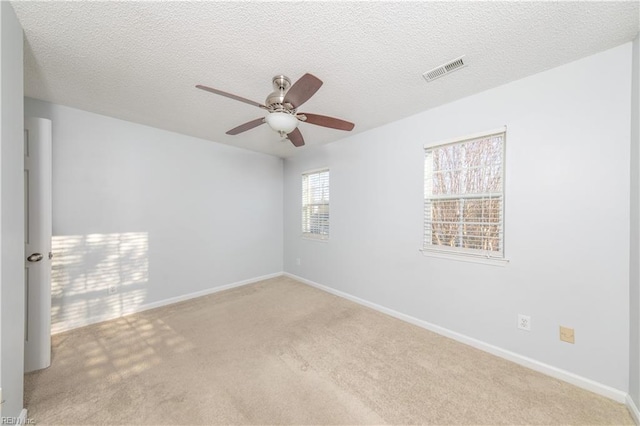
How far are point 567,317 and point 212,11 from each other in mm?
3256

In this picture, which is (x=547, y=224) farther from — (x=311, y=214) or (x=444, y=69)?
(x=311, y=214)

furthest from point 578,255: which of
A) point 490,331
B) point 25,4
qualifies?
point 25,4

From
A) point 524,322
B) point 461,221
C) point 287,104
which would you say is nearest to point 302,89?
point 287,104

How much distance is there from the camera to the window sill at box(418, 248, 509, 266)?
210cm

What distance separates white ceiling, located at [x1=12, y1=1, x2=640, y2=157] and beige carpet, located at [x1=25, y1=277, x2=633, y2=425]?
2434mm

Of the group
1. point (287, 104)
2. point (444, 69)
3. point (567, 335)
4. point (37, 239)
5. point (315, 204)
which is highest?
point (444, 69)

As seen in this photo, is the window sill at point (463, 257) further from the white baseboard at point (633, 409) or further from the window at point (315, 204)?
the window at point (315, 204)

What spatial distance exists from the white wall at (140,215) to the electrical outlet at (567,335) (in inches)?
155

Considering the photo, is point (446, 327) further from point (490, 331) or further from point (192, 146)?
point (192, 146)

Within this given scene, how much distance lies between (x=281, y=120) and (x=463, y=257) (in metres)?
2.15

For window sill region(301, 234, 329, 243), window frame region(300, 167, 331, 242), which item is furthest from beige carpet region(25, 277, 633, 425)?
window frame region(300, 167, 331, 242)

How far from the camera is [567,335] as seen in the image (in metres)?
1.78

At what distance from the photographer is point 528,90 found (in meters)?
1.93

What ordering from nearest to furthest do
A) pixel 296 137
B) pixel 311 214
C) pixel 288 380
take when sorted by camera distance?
pixel 288 380 < pixel 296 137 < pixel 311 214
